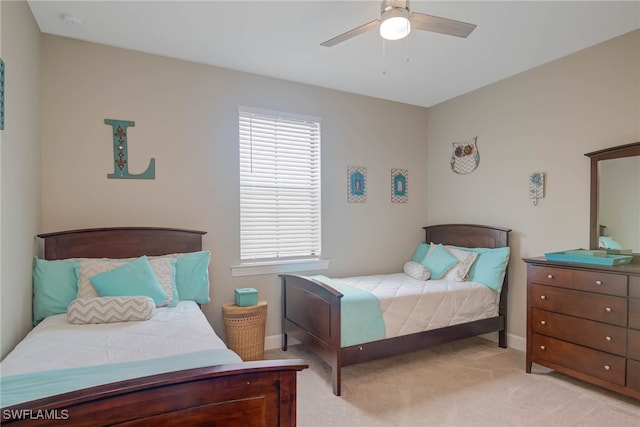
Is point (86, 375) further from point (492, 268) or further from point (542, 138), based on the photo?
point (542, 138)

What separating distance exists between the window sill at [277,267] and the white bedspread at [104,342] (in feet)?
3.53

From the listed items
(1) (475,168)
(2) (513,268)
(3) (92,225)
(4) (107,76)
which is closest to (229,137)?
(4) (107,76)

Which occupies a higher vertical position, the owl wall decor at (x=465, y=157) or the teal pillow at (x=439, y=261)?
the owl wall decor at (x=465, y=157)

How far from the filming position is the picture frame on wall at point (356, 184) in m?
3.89

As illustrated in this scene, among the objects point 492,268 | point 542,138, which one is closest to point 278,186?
point 492,268

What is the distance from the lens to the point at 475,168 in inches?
153

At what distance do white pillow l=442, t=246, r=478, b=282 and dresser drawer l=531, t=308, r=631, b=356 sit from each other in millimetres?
710

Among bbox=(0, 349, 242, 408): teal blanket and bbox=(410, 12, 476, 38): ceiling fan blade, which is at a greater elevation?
bbox=(410, 12, 476, 38): ceiling fan blade

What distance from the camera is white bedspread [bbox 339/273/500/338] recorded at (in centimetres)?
285

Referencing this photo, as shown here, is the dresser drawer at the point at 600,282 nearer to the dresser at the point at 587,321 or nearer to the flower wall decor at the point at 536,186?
the dresser at the point at 587,321

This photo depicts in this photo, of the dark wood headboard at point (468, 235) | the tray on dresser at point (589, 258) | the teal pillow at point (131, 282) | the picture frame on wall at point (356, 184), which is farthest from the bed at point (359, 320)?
the teal pillow at point (131, 282)

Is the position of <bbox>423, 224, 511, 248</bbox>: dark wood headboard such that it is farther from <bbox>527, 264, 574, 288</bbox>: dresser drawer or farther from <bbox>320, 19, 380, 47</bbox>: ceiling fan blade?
<bbox>320, 19, 380, 47</bbox>: ceiling fan blade

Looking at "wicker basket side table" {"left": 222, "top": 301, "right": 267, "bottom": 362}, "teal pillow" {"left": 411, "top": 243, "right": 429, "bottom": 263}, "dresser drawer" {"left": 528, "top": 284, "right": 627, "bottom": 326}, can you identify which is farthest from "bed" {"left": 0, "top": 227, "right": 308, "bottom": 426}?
"teal pillow" {"left": 411, "top": 243, "right": 429, "bottom": 263}

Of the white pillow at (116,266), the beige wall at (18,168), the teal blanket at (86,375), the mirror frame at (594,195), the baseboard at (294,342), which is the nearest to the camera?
the teal blanket at (86,375)
